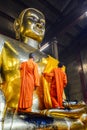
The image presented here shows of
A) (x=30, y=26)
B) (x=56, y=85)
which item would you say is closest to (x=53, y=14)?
(x=30, y=26)

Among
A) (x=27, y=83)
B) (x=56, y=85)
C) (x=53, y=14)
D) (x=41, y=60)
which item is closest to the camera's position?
(x=27, y=83)

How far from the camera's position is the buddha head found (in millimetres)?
2393

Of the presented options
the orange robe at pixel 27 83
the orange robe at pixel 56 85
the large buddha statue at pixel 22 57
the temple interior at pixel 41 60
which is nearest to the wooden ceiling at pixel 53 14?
the temple interior at pixel 41 60

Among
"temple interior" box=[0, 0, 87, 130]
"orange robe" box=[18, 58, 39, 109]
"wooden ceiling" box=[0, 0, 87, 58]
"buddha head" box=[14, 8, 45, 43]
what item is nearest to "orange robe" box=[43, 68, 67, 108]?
"temple interior" box=[0, 0, 87, 130]

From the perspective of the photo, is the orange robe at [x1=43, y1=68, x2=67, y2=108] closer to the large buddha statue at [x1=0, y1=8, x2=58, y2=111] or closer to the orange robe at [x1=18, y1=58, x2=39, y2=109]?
the large buddha statue at [x1=0, y1=8, x2=58, y2=111]

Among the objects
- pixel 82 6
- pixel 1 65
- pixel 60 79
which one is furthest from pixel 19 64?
pixel 82 6

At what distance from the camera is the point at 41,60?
2328 millimetres

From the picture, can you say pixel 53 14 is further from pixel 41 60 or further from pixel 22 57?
pixel 22 57

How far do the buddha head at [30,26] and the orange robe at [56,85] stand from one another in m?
0.60

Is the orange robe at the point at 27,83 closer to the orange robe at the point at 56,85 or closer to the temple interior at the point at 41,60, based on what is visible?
the temple interior at the point at 41,60

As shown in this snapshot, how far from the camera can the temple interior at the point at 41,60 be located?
1650mm

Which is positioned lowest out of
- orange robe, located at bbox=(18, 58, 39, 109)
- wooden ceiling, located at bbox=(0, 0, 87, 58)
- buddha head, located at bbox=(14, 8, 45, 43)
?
orange robe, located at bbox=(18, 58, 39, 109)

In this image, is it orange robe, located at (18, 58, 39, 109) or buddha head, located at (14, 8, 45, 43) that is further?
buddha head, located at (14, 8, 45, 43)

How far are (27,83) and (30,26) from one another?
890mm
